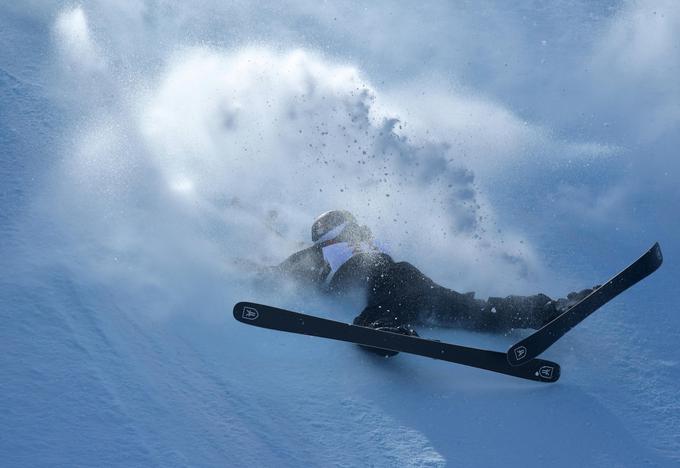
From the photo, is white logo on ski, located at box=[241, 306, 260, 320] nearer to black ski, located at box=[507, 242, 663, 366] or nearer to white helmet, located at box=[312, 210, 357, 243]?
white helmet, located at box=[312, 210, 357, 243]

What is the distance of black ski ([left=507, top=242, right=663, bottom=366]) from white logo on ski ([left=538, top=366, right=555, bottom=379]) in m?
0.09

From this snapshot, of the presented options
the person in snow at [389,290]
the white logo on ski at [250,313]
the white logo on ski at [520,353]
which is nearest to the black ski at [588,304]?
the white logo on ski at [520,353]

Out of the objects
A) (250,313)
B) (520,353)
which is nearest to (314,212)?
(250,313)

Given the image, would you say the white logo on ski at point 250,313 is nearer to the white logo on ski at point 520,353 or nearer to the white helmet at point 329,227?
the white helmet at point 329,227

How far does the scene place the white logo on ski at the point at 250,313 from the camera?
3925 mm

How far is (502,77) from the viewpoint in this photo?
28.2 ft

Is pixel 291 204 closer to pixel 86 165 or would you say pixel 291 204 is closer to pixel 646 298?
pixel 86 165

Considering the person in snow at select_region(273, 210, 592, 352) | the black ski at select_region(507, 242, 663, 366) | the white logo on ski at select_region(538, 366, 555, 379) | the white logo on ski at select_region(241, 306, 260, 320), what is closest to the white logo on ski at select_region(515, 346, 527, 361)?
the black ski at select_region(507, 242, 663, 366)

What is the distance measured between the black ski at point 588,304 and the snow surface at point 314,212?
26 cm

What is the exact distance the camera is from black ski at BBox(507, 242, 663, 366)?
3.90m

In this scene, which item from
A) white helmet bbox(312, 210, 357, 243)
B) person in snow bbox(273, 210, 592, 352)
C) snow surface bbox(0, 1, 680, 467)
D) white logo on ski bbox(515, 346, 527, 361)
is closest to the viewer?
snow surface bbox(0, 1, 680, 467)

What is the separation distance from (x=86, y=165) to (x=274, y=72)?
7.52 ft

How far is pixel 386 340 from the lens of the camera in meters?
3.88

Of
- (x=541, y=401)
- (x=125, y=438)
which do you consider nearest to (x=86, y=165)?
(x=125, y=438)
